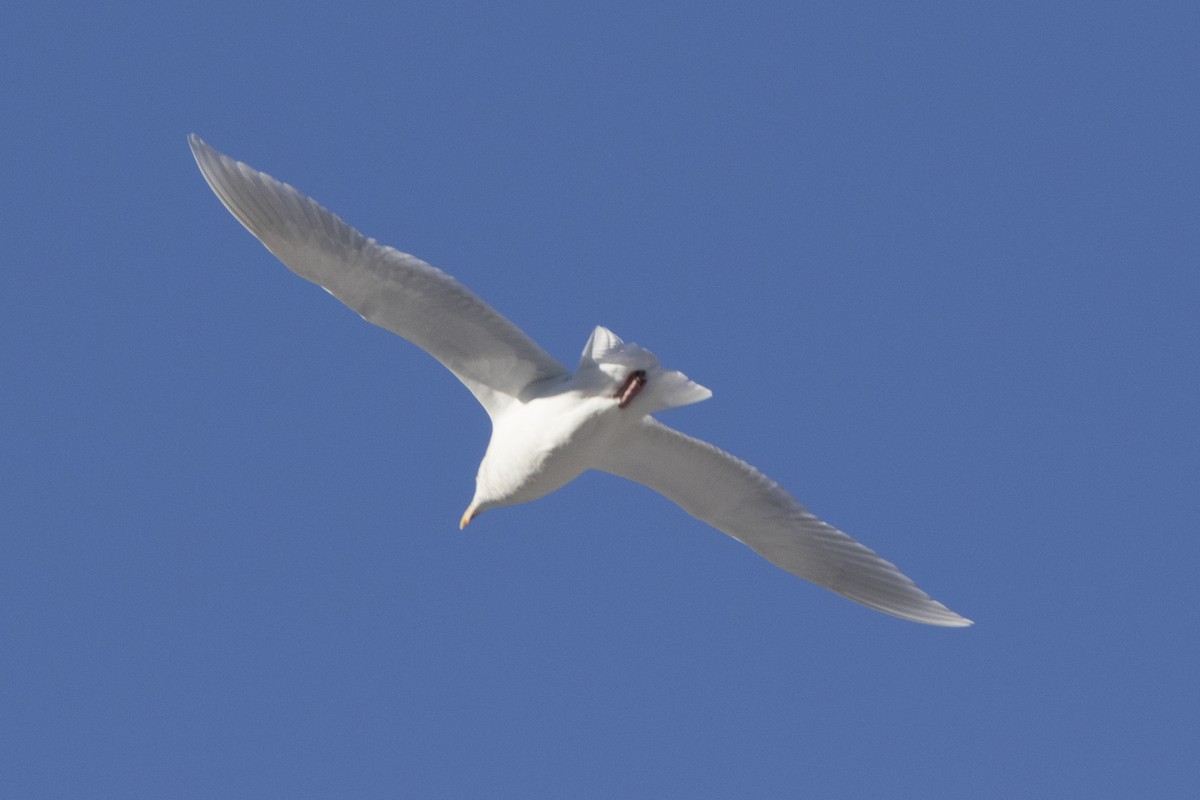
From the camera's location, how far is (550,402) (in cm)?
1162

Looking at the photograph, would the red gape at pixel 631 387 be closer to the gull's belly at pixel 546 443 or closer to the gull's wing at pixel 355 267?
the gull's belly at pixel 546 443

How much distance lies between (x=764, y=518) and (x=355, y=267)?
334 centimetres

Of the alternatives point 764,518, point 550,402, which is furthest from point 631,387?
point 764,518

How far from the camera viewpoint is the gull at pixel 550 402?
11.0 metres

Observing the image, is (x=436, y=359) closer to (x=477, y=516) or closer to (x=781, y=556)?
(x=477, y=516)

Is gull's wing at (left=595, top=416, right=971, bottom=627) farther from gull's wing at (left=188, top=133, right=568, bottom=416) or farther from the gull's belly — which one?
gull's wing at (left=188, top=133, right=568, bottom=416)

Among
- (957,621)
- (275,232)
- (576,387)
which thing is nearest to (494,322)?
(576,387)

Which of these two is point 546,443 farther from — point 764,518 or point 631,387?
point 764,518

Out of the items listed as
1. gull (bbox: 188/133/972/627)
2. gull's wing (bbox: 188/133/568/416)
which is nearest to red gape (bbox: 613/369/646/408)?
gull (bbox: 188/133/972/627)

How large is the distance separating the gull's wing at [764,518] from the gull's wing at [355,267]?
1.33m

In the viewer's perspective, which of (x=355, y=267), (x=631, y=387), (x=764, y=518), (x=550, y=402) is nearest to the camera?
(x=355, y=267)

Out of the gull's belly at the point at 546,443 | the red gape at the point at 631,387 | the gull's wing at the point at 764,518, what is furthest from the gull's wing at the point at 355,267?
the gull's wing at the point at 764,518

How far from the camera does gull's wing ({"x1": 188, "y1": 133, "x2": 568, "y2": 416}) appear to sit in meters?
11.0

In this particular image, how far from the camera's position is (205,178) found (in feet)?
36.1
